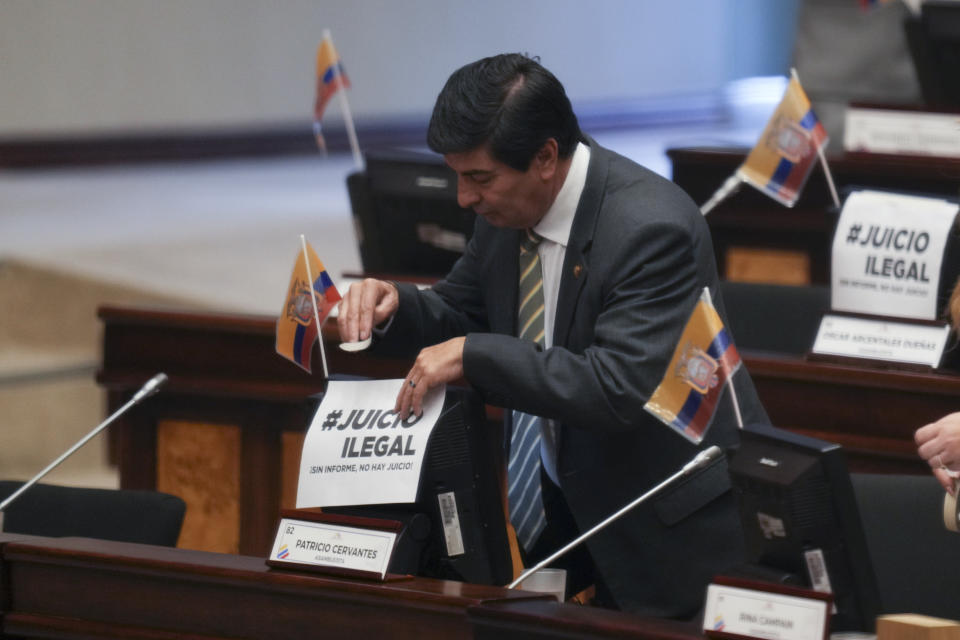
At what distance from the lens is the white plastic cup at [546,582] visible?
1997 millimetres

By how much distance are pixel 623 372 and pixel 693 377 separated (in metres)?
0.14

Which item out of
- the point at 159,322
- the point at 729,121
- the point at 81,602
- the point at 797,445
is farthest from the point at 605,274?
the point at 729,121

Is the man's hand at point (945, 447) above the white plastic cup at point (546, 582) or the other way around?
above

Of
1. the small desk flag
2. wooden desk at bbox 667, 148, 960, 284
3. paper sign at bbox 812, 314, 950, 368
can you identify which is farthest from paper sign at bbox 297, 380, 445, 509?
wooden desk at bbox 667, 148, 960, 284

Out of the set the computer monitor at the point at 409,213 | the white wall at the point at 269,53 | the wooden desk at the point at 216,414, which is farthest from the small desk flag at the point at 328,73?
the white wall at the point at 269,53

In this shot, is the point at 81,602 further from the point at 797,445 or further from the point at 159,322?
the point at 159,322

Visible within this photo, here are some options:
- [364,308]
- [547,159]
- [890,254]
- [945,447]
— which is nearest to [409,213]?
[890,254]

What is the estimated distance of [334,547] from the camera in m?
1.92

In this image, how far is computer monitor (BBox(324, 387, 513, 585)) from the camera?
194 centimetres

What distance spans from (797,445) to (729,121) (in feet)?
34.6

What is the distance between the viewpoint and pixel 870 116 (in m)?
3.95

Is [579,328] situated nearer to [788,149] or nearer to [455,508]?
[455,508]

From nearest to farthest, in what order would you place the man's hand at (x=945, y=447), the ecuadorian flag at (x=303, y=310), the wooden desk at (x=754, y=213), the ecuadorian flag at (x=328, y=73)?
the man's hand at (x=945, y=447), the ecuadorian flag at (x=303, y=310), the ecuadorian flag at (x=328, y=73), the wooden desk at (x=754, y=213)

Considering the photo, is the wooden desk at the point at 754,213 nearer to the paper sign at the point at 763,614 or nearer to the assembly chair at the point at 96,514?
the assembly chair at the point at 96,514
